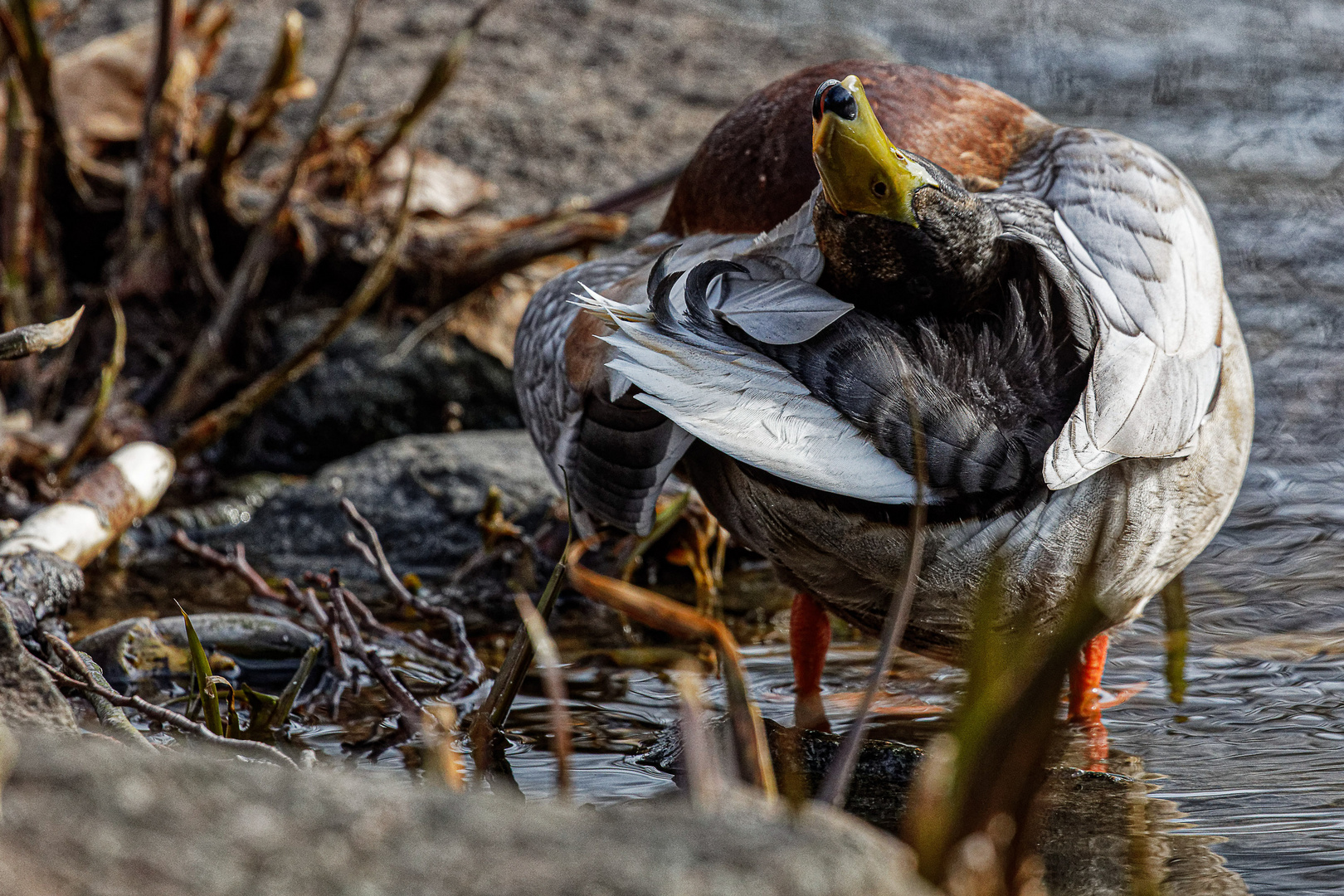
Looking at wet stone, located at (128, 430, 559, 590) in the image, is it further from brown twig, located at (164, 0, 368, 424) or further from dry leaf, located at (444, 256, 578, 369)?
dry leaf, located at (444, 256, 578, 369)

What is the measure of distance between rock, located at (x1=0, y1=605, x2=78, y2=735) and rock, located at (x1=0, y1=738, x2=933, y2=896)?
332mm

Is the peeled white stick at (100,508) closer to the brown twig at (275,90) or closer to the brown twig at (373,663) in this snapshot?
the brown twig at (373,663)

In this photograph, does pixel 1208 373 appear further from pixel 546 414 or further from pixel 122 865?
pixel 122 865

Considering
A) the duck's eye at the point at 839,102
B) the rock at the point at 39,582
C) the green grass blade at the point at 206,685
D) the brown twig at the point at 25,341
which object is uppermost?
the duck's eye at the point at 839,102

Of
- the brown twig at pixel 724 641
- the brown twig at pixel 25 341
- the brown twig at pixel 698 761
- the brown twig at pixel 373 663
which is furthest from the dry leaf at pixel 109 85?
the brown twig at pixel 698 761

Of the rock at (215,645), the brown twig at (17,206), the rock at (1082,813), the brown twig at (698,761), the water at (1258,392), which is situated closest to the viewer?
the brown twig at (698,761)

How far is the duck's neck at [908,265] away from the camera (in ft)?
7.07

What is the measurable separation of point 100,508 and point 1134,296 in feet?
7.70

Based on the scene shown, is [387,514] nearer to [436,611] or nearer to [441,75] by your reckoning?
[436,611]

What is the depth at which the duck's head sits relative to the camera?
6.73 ft

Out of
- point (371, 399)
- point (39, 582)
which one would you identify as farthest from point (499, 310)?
point (39, 582)

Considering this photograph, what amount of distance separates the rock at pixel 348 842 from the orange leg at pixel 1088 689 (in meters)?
1.71

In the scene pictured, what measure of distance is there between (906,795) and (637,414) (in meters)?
0.74

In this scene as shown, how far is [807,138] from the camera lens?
286 cm
